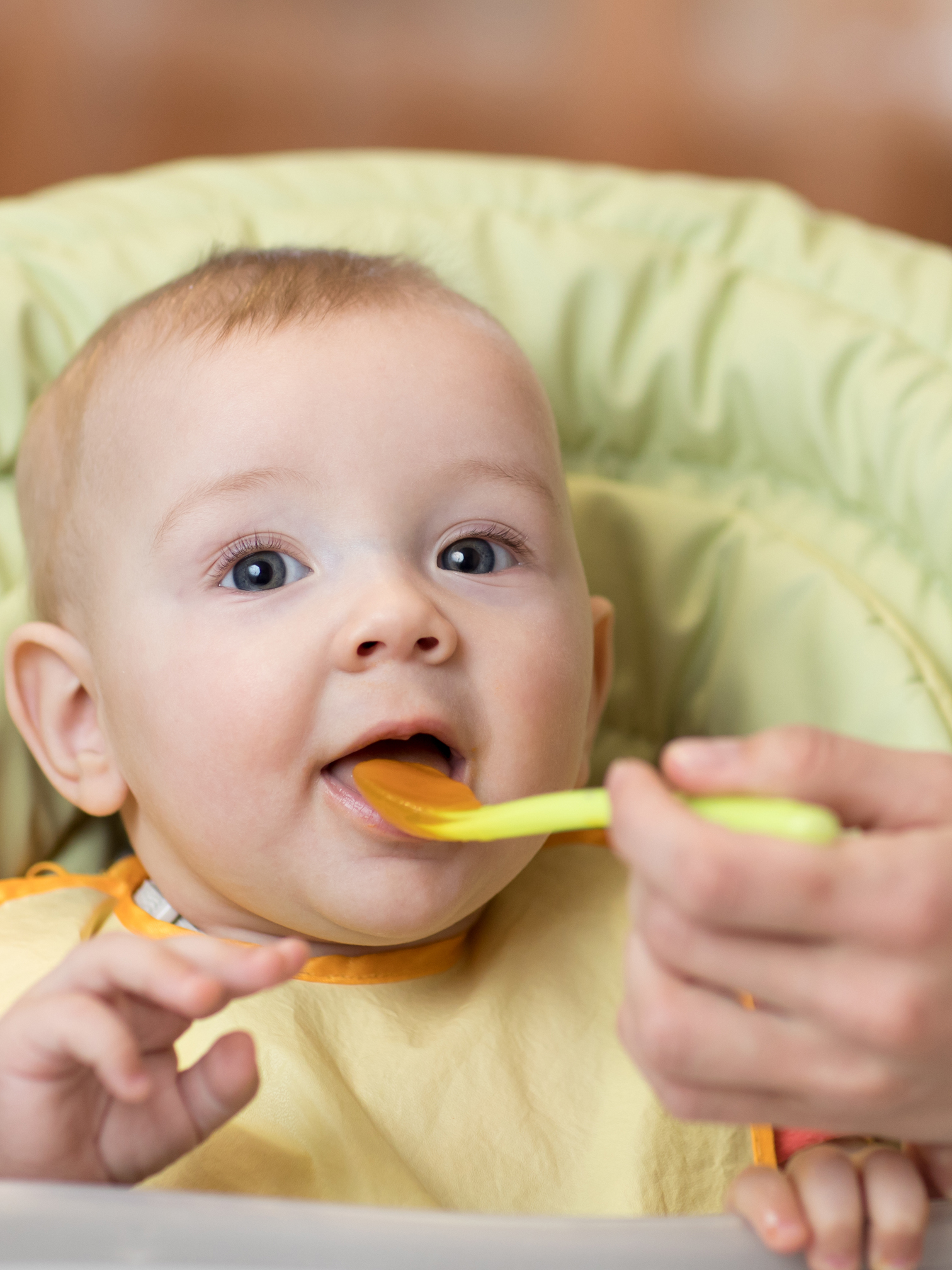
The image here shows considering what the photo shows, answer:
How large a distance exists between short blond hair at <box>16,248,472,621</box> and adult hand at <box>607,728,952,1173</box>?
1.39 feet

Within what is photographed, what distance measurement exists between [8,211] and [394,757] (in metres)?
0.64

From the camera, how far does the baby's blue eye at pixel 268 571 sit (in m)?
0.64

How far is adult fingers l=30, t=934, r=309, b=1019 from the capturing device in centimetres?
44

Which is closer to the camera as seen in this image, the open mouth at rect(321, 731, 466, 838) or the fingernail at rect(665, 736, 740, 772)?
the fingernail at rect(665, 736, 740, 772)

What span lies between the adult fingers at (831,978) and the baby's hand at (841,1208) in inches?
3.4

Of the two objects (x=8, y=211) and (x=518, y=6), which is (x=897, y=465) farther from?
(x=518, y=6)

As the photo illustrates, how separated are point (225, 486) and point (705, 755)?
355 mm

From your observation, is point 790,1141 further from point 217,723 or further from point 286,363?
point 286,363

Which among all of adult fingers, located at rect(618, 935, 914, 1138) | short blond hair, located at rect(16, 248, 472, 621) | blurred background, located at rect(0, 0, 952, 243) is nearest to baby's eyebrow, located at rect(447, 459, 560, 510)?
short blond hair, located at rect(16, 248, 472, 621)

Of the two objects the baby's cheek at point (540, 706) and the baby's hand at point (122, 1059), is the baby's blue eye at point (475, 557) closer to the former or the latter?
the baby's cheek at point (540, 706)

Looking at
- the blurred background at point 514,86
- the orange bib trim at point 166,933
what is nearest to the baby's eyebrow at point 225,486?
the orange bib trim at point 166,933

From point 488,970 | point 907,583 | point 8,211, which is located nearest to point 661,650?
point 907,583

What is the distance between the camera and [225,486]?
0.65m

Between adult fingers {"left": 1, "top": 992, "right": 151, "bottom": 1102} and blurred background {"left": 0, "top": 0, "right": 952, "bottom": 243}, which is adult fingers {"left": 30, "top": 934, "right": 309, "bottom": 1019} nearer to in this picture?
adult fingers {"left": 1, "top": 992, "right": 151, "bottom": 1102}
